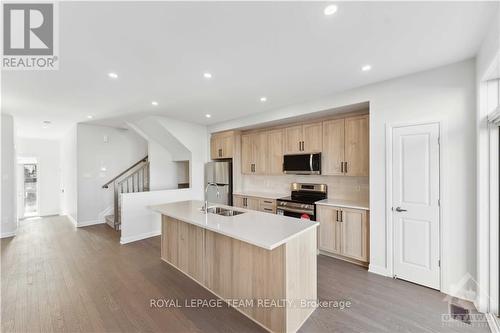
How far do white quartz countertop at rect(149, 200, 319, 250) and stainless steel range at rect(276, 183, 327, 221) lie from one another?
1370 millimetres

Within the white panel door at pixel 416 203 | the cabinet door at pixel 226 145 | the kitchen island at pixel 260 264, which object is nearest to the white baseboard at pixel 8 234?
the kitchen island at pixel 260 264

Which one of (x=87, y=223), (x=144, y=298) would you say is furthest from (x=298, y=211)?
(x=87, y=223)

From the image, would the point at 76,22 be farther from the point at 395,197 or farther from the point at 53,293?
the point at 395,197

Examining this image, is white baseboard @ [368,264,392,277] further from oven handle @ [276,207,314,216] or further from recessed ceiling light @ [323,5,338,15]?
recessed ceiling light @ [323,5,338,15]

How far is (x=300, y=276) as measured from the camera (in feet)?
6.70

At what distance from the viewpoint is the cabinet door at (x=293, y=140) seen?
4.27 metres

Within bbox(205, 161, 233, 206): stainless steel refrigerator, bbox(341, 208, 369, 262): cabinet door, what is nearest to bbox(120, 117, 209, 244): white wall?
bbox(205, 161, 233, 206): stainless steel refrigerator

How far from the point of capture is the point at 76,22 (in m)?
1.70

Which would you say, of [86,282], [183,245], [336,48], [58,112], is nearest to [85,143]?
[58,112]

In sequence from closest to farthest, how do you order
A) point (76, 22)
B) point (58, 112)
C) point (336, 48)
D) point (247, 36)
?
point (76, 22), point (247, 36), point (336, 48), point (58, 112)

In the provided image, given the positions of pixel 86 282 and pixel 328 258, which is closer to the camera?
pixel 86 282

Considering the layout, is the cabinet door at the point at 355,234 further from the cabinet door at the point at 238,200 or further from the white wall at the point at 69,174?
the white wall at the point at 69,174

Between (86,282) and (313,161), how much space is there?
3.86m

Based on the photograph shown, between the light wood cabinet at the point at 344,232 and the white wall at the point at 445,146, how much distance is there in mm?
156
